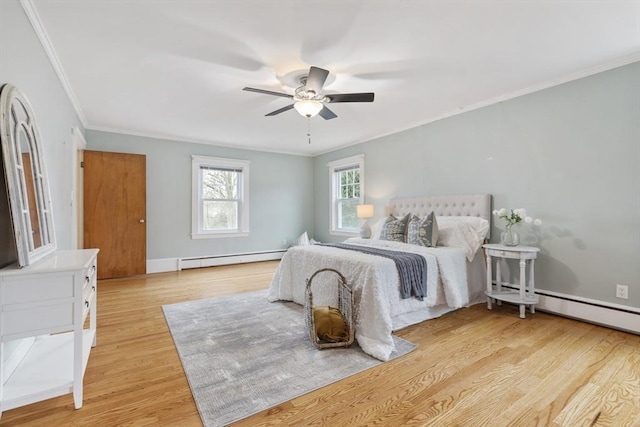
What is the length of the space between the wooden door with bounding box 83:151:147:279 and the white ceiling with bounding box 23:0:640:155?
1.10 m

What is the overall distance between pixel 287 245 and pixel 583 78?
18.2 ft

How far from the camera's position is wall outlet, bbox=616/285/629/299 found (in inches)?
106

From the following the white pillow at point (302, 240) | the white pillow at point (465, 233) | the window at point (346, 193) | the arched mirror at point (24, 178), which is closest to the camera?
the arched mirror at point (24, 178)

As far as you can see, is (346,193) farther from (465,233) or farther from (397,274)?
(397,274)

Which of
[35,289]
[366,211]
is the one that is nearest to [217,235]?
[366,211]

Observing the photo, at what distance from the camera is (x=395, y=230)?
3840 mm

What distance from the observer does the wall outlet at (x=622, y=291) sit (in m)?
2.69

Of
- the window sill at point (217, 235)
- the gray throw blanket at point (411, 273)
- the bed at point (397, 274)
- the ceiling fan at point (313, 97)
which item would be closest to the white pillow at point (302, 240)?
the window sill at point (217, 235)

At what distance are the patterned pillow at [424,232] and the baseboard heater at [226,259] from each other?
12.1 ft

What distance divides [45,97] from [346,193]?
187 inches

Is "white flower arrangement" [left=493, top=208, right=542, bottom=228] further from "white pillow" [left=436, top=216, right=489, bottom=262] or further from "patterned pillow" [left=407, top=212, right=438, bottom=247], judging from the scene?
"patterned pillow" [left=407, top=212, right=438, bottom=247]

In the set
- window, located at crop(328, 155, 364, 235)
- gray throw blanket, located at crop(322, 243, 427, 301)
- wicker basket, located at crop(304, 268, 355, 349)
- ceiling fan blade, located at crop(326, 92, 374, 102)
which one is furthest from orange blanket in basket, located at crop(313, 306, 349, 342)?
window, located at crop(328, 155, 364, 235)

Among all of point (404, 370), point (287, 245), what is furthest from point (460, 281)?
point (287, 245)

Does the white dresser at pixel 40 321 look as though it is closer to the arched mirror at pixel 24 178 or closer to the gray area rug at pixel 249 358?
the arched mirror at pixel 24 178
